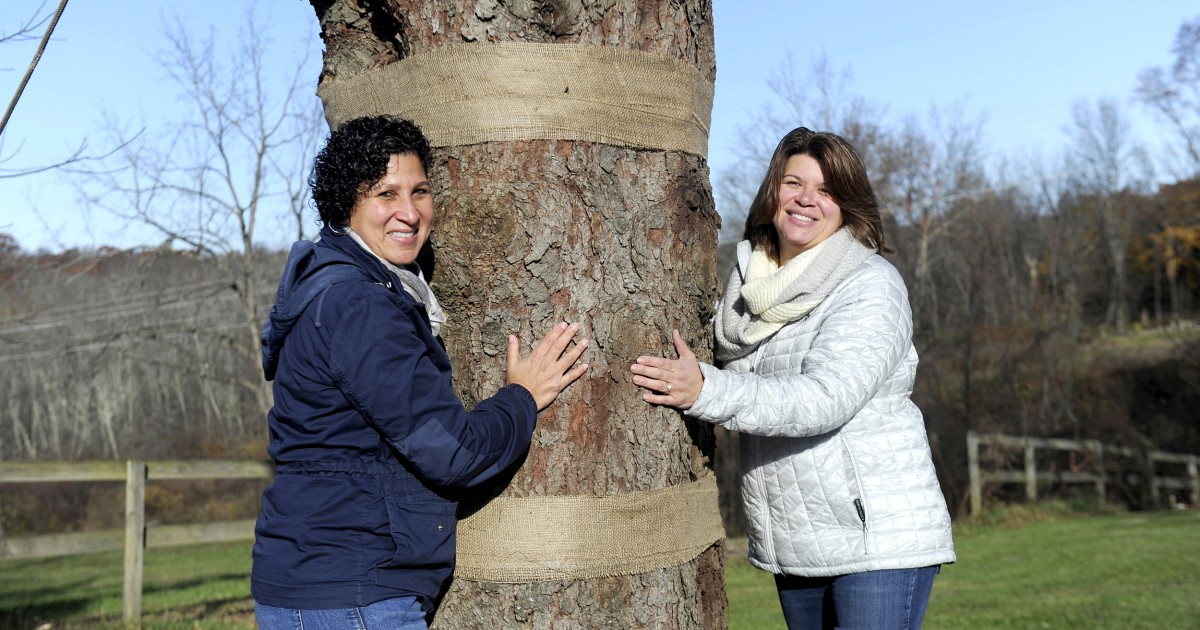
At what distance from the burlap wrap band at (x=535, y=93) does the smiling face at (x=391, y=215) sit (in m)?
0.20

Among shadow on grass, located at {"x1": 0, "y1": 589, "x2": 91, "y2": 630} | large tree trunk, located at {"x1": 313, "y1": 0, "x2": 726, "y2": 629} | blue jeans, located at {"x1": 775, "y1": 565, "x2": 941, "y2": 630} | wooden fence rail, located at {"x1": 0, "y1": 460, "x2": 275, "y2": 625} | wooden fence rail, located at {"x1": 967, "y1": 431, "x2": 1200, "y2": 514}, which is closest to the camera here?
large tree trunk, located at {"x1": 313, "y1": 0, "x2": 726, "y2": 629}

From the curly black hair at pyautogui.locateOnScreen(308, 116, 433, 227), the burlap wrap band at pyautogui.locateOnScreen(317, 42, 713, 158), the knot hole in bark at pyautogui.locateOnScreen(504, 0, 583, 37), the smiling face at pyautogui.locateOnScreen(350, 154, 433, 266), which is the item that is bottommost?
the smiling face at pyautogui.locateOnScreen(350, 154, 433, 266)

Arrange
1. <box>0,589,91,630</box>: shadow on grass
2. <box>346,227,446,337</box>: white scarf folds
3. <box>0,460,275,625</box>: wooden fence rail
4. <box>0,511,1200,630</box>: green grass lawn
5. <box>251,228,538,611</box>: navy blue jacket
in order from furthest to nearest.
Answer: <box>0,589,91,630</box>: shadow on grass, <box>0,460,275,625</box>: wooden fence rail, <box>0,511,1200,630</box>: green grass lawn, <box>346,227,446,337</box>: white scarf folds, <box>251,228,538,611</box>: navy blue jacket

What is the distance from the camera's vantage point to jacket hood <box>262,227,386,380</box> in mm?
2096

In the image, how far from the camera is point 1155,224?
151ft

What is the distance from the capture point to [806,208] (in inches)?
112

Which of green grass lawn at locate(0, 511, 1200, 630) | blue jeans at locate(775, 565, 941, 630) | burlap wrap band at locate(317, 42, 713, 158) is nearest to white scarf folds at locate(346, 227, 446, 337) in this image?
burlap wrap band at locate(317, 42, 713, 158)

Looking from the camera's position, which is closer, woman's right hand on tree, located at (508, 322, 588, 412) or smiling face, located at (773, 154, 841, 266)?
woman's right hand on tree, located at (508, 322, 588, 412)

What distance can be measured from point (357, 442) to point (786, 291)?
1223 mm

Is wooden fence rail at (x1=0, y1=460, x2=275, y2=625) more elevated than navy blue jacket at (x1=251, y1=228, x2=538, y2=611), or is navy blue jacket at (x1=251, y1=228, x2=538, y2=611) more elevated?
navy blue jacket at (x1=251, y1=228, x2=538, y2=611)

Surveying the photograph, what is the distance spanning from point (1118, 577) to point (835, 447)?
849 centimetres

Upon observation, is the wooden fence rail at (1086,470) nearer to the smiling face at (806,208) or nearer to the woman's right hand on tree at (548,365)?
the smiling face at (806,208)

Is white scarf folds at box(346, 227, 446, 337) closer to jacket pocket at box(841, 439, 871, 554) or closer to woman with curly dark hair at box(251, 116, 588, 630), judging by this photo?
woman with curly dark hair at box(251, 116, 588, 630)

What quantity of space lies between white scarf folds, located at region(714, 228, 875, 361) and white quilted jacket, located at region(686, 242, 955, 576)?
0.04 m
